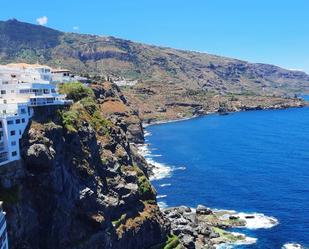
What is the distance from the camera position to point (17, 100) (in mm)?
104062

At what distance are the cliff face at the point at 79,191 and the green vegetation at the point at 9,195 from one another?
39 centimetres

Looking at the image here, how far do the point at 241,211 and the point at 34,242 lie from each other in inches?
3329

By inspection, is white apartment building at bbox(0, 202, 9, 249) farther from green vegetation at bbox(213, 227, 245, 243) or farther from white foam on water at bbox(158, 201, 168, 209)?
white foam on water at bbox(158, 201, 168, 209)

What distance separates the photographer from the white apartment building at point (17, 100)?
92.4 meters

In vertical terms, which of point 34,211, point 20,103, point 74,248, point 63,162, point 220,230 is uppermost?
point 20,103

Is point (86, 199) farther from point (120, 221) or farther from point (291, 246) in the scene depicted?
point (291, 246)

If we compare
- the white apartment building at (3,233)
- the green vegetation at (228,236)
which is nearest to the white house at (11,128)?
the white apartment building at (3,233)

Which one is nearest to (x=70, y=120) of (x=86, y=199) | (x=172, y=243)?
(x=86, y=199)

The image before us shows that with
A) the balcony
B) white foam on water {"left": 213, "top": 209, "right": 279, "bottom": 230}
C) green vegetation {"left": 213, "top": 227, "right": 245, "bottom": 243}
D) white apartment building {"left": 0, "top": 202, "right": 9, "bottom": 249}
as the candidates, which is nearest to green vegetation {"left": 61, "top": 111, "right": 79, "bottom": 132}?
the balcony

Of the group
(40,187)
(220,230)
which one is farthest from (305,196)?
(40,187)

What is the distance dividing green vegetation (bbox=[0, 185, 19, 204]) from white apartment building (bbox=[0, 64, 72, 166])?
4558 mm

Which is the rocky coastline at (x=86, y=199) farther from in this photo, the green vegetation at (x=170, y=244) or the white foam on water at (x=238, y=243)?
the white foam on water at (x=238, y=243)

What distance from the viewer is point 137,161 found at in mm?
182125

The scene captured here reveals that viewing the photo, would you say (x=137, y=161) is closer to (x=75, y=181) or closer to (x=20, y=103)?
(x=75, y=181)
